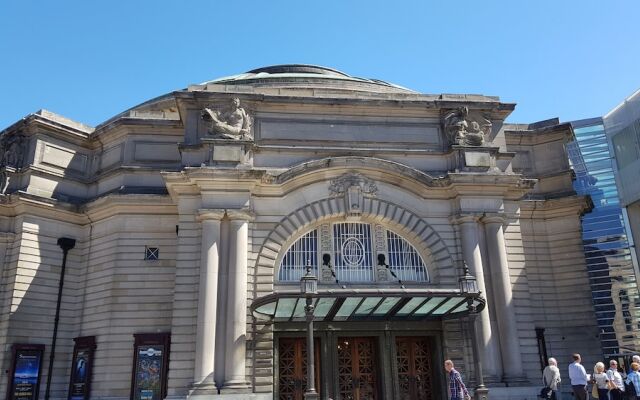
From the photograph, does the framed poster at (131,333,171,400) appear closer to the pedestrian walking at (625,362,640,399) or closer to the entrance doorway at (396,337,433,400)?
the entrance doorway at (396,337,433,400)

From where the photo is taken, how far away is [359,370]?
69.4 feet

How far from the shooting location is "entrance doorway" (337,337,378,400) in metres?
20.8

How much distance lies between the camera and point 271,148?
2309 cm

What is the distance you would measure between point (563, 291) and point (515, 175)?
766 centimetres

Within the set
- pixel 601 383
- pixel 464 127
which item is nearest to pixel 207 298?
pixel 601 383

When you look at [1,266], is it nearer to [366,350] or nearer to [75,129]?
[75,129]

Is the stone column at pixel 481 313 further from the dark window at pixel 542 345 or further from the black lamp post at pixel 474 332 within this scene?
the dark window at pixel 542 345

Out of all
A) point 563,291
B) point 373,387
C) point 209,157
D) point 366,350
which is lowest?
point 373,387

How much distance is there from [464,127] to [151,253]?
15146 mm

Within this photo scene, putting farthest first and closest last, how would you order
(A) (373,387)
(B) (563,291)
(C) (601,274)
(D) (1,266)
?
1. (C) (601,274)
2. (B) (563,291)
3. (D) (1,266)
4. (A) (373,387)

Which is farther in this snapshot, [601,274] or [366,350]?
[601,274]

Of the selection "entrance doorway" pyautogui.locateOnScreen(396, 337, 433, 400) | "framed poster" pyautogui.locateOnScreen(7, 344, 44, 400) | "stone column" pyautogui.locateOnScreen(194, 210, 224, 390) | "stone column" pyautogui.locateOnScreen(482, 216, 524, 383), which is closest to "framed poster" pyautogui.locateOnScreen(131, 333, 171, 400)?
"stone column" pyautogui.locateOnScreen(194, 210, 224, 390)

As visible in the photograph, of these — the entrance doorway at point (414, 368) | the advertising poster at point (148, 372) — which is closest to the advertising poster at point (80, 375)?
the advertising poster at point (148, 372)

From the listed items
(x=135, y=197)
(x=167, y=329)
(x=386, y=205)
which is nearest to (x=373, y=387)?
(x=386, y=205)
